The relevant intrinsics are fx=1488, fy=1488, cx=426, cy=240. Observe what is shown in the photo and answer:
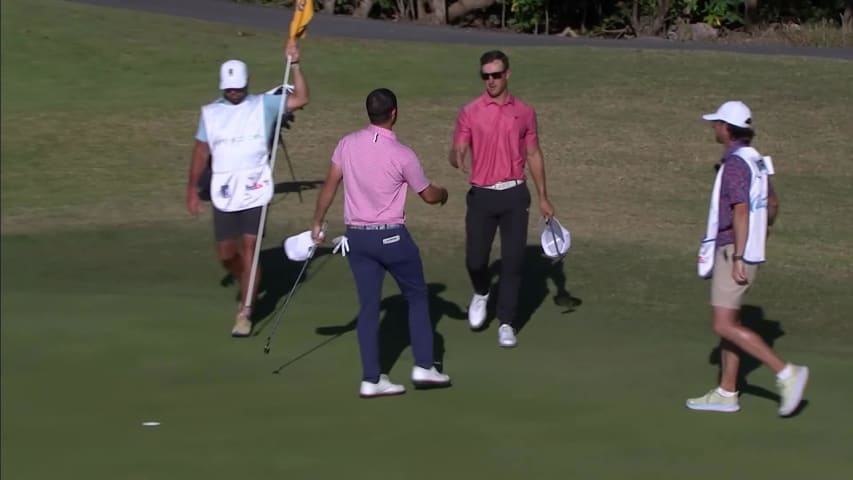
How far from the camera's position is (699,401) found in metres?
8.38

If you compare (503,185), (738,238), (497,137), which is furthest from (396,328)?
A: (738,238)

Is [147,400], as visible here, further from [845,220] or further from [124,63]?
[124,63]

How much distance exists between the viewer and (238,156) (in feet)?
32.3

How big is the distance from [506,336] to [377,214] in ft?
5.77

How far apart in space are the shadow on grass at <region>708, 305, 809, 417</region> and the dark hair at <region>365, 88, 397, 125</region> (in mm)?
2647

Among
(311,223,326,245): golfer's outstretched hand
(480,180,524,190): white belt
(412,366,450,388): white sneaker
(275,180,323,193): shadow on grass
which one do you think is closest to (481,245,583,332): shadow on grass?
(480,180,524,190): white belt

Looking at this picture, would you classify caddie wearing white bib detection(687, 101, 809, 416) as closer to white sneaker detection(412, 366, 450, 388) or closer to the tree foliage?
white sneaker detection(412, 366, 450, 388)

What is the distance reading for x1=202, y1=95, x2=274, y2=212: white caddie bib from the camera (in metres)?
9.80

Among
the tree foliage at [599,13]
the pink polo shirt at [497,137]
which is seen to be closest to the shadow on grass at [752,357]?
the pink polo shirt at [497,137]

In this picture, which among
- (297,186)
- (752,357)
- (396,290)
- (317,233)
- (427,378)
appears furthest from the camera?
(297,186)

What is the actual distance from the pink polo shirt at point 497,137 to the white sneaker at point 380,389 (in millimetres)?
1772

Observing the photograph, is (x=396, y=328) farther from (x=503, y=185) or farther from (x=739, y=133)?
(x=739, y=133)

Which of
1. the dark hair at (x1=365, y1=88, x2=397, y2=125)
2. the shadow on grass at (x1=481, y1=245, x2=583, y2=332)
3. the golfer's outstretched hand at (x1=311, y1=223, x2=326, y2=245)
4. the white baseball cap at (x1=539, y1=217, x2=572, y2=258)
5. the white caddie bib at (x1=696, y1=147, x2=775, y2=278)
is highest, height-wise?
the dark hair at (x1=365, y1=88, x2=397, y2=125)

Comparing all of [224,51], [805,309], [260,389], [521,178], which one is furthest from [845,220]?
[224,51]
